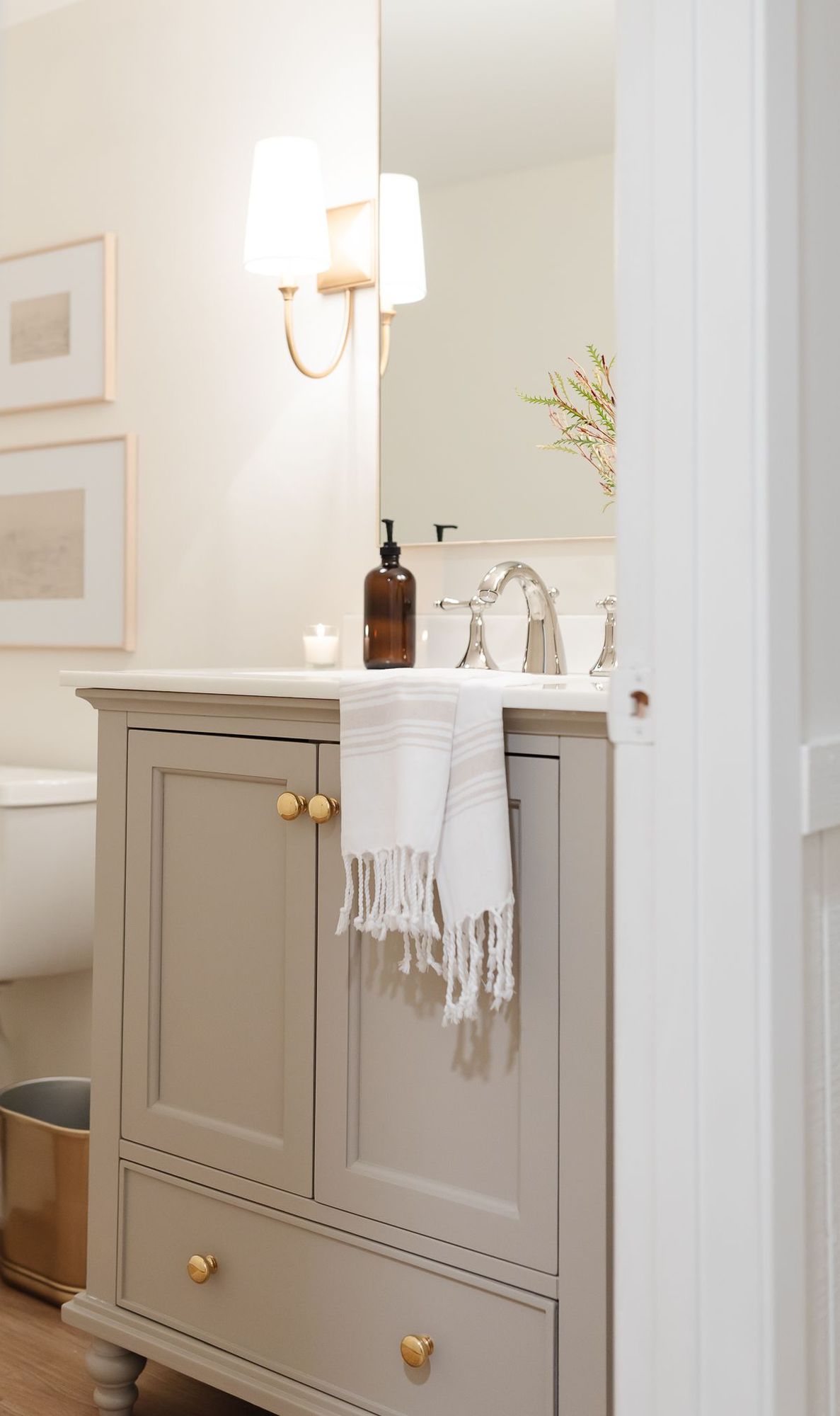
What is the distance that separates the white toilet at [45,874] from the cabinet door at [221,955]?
1.70ft

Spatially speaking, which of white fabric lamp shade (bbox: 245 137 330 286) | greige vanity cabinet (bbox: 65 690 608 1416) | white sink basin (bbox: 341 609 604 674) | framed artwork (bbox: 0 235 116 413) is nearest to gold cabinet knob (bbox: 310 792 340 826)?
greige vanity cabinet (bbox: 65 690 608 1416)

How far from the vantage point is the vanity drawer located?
127cm

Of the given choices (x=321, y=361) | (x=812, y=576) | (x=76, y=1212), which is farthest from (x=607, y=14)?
(x=76, y=1212)

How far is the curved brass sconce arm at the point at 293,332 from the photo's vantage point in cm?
194

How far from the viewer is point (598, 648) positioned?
1.78 meters

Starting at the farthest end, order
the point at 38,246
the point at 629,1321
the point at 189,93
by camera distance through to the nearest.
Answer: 1. the point at 38,246
2. the point at 189,93
3. the point at 629,1321

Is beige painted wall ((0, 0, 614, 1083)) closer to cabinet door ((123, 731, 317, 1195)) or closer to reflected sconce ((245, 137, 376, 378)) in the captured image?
reflected sconce ((245, 137, 376, 378))

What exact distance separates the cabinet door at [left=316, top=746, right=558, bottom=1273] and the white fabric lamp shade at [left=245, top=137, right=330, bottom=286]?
897mm

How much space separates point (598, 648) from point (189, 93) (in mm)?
1304

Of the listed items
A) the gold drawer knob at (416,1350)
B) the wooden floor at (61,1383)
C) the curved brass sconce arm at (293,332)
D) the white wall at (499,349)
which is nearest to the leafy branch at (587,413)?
the white wall at (499,349)

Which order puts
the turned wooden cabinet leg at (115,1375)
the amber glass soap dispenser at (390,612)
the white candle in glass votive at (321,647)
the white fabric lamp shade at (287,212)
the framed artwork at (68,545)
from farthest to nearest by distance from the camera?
the framed artwork at (68,545)
the white candle in glass votive at (321,647)
the white fabric lamp shade at (287,212)
the amber glass soap dispenser at (390,612)
the turned wooden cabinet leg at (115,1375)

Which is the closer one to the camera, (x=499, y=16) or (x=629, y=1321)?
(x=629, y=1321)

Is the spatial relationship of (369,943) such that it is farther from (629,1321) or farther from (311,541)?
(311,541)

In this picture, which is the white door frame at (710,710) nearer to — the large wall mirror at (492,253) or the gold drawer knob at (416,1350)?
the gold drawer knob at (416,1350)
